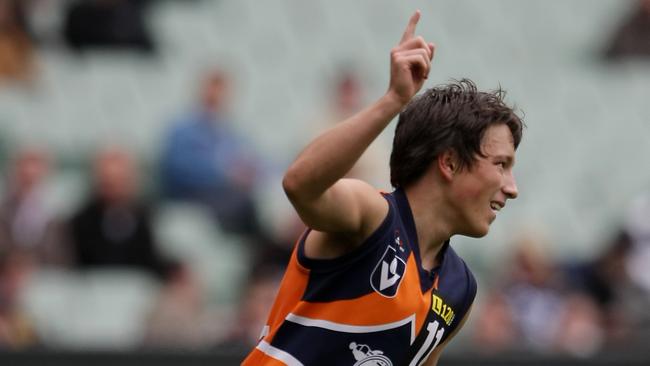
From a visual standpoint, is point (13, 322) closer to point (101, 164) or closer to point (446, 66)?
point (101, 164)

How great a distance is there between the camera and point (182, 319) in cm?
877

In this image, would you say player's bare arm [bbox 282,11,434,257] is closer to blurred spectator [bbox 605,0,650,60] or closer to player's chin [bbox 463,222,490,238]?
player's chin [bbox 463,222,490,238]

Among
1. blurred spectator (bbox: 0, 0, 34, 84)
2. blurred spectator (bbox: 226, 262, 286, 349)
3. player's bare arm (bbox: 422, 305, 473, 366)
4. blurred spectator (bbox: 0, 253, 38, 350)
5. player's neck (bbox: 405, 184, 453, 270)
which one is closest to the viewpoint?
player's neck (bbox: 405, 184, 453, 270)

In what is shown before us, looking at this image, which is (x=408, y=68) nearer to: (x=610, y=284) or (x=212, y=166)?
(x=212, y=166)

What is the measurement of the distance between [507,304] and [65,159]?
3638 millimetres

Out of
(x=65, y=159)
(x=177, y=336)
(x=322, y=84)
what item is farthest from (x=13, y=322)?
(x=322, y=84)

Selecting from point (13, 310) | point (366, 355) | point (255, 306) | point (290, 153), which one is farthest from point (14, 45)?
point (366, 355)

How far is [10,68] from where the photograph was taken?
408 inches

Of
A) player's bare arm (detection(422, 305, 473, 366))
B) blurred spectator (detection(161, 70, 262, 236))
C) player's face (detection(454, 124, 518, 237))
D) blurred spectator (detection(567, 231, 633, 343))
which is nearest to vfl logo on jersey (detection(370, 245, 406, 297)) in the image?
player's face (detection(454, 124, 518, 237))

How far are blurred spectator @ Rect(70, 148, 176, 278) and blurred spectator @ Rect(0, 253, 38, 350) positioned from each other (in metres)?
0.44

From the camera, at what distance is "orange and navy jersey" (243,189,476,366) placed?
4133 mm

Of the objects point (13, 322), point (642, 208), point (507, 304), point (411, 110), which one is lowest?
point (13, 322)

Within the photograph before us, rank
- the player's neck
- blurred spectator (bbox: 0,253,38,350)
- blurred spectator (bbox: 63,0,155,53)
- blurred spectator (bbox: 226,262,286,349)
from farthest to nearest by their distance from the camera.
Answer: blurred spectator (bbox: 63,0,155,53) → blurred spectator (bbox: 226,262,286,349) → blurred spectator (bbox: 0,253,38,350) → the player's neck

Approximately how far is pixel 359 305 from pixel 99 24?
691 centimetres
